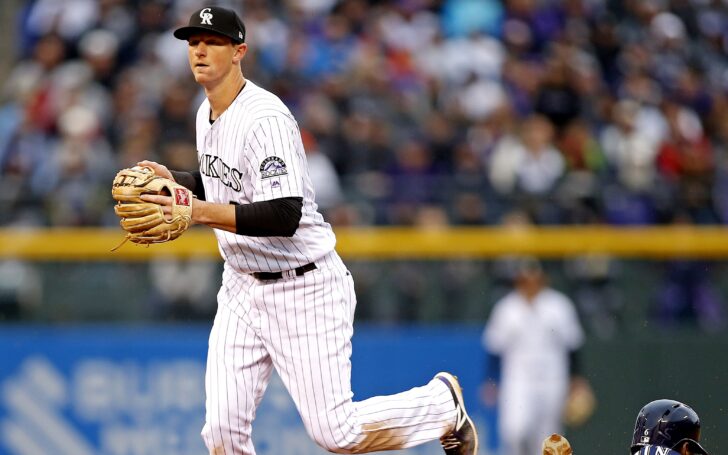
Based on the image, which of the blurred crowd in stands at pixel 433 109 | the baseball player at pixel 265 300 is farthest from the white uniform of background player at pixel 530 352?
the baseball player at pixel 265 300

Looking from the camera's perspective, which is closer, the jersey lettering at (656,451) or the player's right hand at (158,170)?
the jersey lettering at (656,451)

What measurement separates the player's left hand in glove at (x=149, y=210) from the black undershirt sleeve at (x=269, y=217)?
0.19 m

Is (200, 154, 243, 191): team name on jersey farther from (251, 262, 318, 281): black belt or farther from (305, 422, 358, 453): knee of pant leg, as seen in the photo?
(305, 422, 358, 453): knee of pant leg

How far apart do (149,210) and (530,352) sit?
586cm

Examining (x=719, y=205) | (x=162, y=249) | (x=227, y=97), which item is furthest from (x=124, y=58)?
(x=227, y=97)

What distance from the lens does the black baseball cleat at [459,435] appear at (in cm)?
527

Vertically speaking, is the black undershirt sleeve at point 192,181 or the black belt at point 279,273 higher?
the black undershirt sleeve at point 192,181

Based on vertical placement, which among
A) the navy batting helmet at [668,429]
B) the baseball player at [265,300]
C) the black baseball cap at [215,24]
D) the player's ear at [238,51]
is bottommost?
the navy batting helmet at [668,429]

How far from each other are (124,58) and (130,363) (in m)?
3.48

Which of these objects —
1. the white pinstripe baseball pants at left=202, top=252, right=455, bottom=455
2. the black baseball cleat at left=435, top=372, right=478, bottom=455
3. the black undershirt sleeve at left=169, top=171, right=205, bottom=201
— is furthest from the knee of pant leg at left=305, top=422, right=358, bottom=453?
the black undershirt sleeve at left=169, top=171, right=205, bottom=201

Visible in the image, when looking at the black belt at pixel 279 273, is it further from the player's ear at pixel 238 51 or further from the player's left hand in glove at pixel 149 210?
the player's ear at pixel 238 51

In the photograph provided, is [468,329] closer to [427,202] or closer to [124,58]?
[427,202]

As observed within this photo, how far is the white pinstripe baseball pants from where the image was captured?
4961 mm

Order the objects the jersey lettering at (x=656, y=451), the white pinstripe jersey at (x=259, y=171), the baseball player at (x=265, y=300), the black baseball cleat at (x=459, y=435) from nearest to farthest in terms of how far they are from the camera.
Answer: the jersey lettering at (x=656, y=451) → the white pinstripe jersey at (x=259, y=171) → the baseball player at (x=265, y=300) → the black baseball cleat at (x=459, y=435)
